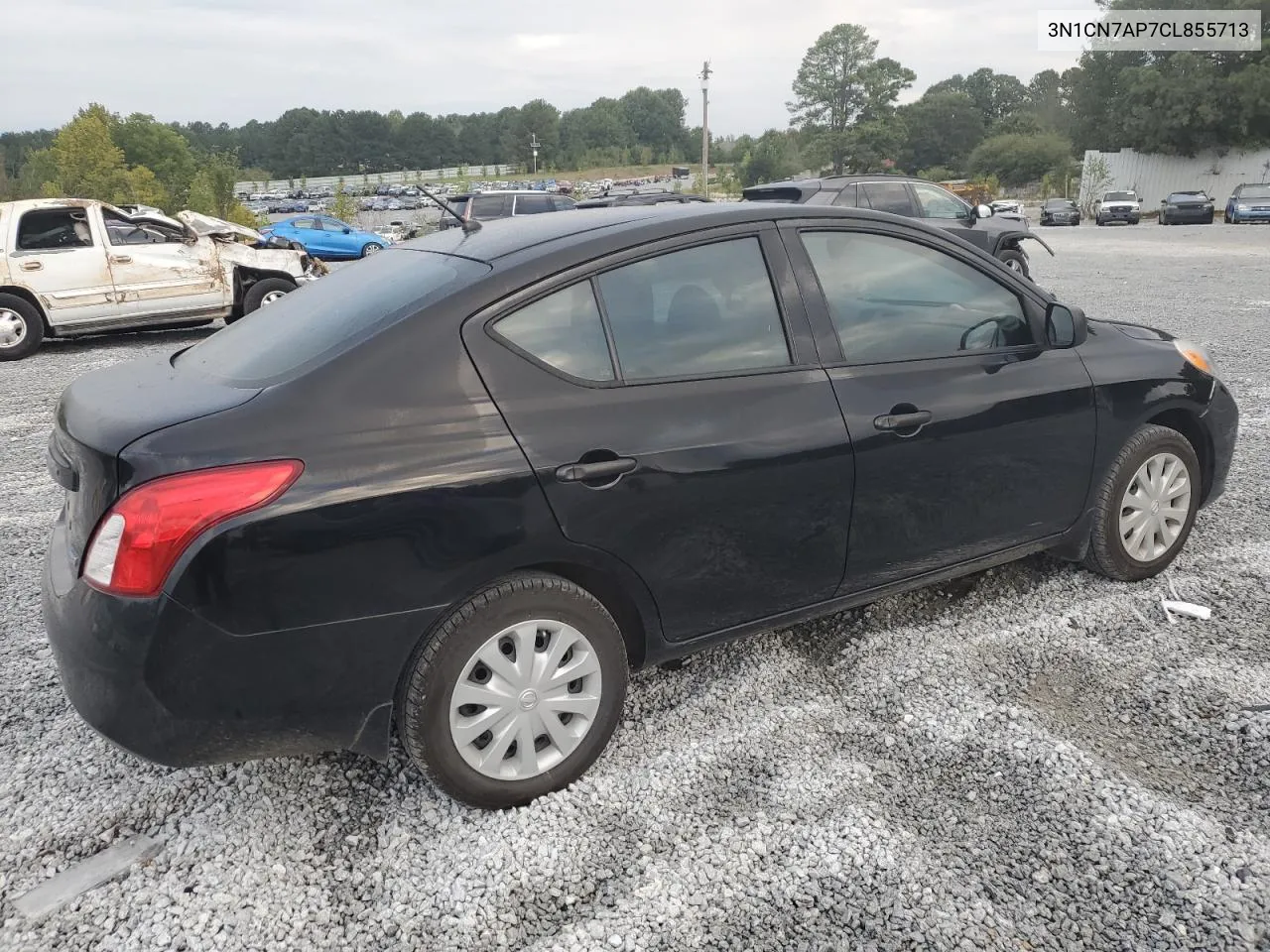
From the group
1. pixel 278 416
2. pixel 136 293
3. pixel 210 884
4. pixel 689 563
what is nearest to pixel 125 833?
pixel 210 884

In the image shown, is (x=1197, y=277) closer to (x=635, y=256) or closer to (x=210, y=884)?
(x=635, y=256)

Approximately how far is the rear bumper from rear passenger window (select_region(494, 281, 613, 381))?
0.78 metres

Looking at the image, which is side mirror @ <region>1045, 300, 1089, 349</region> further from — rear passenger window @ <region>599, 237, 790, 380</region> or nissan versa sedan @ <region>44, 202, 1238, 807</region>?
rear passenger window @ <region>599, 237, 790, 380</region>

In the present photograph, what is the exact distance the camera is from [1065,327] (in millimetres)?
3438

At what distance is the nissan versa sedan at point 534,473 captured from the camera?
7.11ft

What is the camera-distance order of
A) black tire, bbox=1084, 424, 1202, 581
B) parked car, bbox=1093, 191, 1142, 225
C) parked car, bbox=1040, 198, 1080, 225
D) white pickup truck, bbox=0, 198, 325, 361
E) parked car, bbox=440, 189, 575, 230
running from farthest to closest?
parked car, bbox=1040, 198, 1080, 225
parked car, bbox=1093, 191, 1142, 225
parked car, bbox=440, 189, 575, 230
white pickup truck, bbox=0, 198, 325, 361
black tire, bbox=1084, 424, 1202, 581

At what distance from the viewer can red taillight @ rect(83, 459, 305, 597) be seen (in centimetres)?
209

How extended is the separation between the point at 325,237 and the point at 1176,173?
1698 inches

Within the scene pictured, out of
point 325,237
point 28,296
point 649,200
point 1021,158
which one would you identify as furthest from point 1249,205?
point 1021,158

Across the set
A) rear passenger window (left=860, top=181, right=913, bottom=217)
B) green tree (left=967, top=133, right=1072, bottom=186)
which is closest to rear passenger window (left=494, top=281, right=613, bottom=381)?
rear passenger window (left=860, top=181, right=913, bottom=217)

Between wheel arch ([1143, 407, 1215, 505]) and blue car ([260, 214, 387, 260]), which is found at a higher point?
blue car ([260, 214, 387, 260])

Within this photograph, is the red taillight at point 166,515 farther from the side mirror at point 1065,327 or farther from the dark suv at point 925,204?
the dark suv at point 925,204

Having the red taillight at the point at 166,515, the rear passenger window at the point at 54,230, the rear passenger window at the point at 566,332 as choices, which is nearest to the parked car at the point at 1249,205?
the rear passenger window at the point at 54,230

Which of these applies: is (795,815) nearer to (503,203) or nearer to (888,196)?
(888,196)
